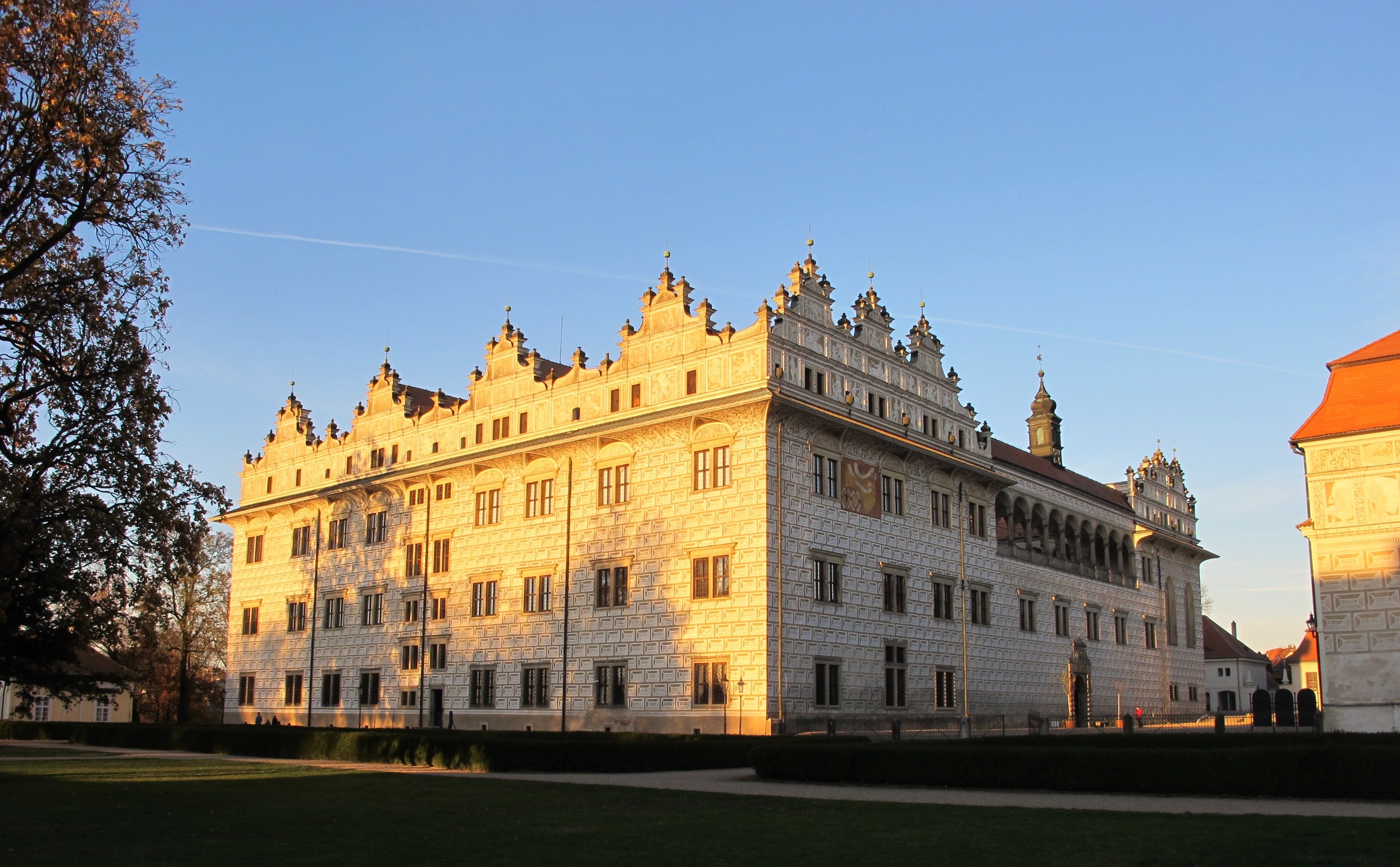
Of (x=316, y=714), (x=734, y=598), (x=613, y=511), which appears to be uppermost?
(x=613, y=511)

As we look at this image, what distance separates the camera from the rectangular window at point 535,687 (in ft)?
150

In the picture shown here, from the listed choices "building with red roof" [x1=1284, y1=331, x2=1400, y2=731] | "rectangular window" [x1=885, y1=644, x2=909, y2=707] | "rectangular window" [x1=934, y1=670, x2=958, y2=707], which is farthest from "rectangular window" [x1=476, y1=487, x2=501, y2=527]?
"building with red roof" [x1=1284, y1=331, x2=1400, y2=731]

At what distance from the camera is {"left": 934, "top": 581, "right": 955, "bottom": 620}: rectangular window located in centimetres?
4722

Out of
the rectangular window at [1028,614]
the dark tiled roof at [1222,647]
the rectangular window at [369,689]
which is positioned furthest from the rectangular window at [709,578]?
the dark tiled roof at [1222,647]

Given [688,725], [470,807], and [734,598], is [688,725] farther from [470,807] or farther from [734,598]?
[470,807]

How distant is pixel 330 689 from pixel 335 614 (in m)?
3.56

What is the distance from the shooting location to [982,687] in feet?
162

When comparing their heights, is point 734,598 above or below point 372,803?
above

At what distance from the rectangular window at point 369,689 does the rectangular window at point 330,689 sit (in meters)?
2.08

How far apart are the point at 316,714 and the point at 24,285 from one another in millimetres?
38761

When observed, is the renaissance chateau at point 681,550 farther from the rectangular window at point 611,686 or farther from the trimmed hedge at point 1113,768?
the trimmed hedge at point 1113,768

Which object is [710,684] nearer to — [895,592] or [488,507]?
[895,592]

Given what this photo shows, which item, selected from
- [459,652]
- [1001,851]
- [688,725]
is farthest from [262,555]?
[1001,851]

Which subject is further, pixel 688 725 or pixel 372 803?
pixel 688 725
